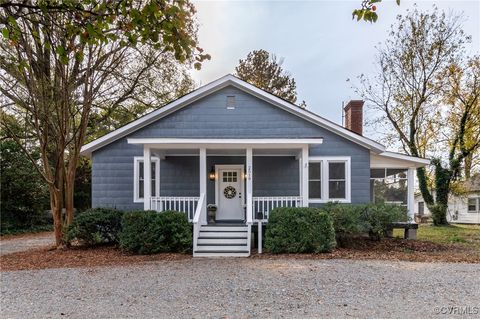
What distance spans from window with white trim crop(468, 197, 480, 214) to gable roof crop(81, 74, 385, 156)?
23.9 m

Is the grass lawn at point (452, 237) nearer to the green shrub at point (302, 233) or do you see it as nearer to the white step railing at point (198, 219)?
the green shrub at point (302, 233)

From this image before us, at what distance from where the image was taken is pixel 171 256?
10.0m

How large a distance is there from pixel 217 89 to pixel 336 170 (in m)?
5.05

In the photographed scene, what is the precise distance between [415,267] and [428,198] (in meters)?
18.1

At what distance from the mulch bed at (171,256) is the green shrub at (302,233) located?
0.27 metres

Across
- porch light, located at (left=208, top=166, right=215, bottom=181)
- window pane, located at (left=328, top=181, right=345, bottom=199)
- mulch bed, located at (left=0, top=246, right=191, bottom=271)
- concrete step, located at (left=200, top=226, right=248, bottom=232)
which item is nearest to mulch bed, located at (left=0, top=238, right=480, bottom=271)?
mulch bed, located at (left=0, top=246, right=191, bottom=271)

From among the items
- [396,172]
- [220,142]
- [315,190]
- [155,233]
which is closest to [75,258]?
[155,233]

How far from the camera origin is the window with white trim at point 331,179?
12945 mm

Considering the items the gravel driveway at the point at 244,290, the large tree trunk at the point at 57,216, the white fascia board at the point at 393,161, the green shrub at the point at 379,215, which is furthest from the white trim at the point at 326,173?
the large tree trunk at the point at 57,216

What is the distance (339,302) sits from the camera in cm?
568

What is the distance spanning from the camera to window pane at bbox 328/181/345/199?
42.5ft

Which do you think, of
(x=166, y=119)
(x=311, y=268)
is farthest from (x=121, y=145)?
(x=311, y=268)

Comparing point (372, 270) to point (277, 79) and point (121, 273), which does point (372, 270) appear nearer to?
point (121, 273)

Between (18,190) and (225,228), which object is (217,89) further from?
(18,190)
